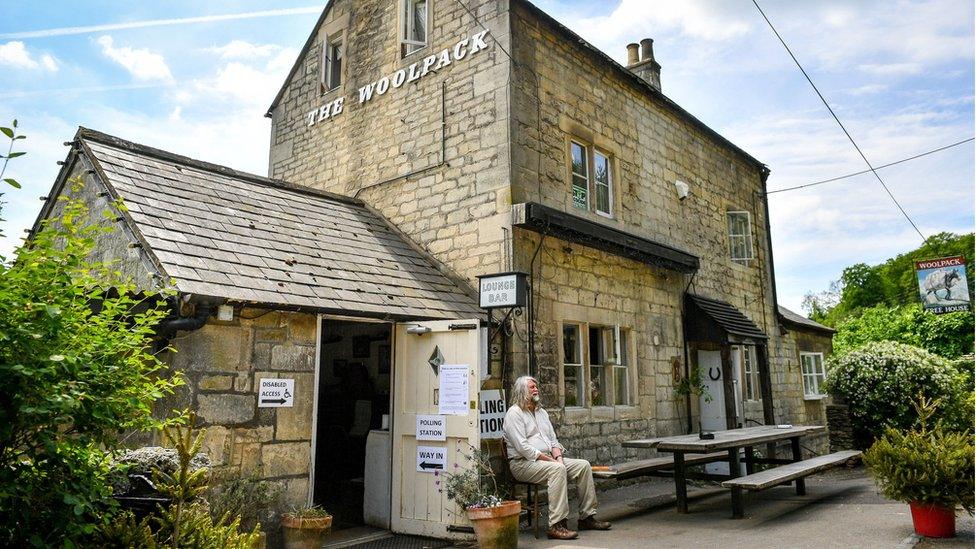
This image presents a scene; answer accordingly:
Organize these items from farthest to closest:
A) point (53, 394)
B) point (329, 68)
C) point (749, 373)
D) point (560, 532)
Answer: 1. point (749, 373)
2. point (329, 68)
3. point (560, 532)
4. point (53, 394)

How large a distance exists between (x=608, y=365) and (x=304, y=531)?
17.4 feet

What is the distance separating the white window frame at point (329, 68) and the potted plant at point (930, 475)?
9.71m

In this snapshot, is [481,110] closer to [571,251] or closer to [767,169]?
[571,251]

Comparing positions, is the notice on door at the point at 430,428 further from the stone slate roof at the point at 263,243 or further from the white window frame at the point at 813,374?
the white window frame at the point at 813,374

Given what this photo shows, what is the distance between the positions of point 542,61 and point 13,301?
7.60 meters

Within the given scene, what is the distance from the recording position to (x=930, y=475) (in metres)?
5.48

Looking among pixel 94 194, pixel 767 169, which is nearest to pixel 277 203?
pixel 94 194

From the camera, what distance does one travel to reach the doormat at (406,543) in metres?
6.25

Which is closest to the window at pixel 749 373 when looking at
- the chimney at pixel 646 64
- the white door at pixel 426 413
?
the chimney at pixel 646 64

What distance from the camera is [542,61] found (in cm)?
935

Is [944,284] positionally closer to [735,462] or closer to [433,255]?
[735,462]

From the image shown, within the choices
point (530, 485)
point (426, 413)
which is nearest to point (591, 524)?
point (530, 485)

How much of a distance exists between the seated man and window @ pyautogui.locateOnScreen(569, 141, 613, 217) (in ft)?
11.9

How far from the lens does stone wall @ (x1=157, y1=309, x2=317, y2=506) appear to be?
216 inches
